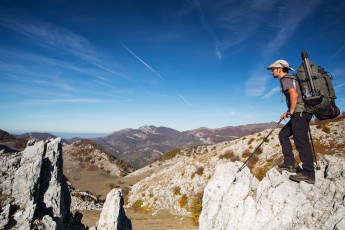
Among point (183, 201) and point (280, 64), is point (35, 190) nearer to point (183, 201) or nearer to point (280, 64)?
point (280, 64)

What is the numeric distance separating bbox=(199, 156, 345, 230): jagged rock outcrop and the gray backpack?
9.73 ft

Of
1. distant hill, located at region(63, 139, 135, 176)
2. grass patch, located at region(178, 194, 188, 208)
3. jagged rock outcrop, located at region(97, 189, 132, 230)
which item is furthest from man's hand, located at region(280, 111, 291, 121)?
distant hill, located at region(63, 139, 135, 176)

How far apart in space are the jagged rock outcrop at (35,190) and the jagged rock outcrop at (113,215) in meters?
3.58

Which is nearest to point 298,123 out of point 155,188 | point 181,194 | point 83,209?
point 181,194

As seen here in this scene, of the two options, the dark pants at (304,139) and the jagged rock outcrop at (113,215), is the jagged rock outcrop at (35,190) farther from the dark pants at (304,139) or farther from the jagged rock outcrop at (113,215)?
the dark pants at (304,139)

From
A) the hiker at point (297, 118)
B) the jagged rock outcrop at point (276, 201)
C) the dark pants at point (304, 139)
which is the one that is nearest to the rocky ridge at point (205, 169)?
the jagged rock outcrop at point (276, 201)

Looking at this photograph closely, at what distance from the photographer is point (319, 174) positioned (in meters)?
10.2

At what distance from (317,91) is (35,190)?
1376 centimetres

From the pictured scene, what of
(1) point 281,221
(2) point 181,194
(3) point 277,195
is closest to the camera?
(1) point 281,221

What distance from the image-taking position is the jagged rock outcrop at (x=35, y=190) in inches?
424

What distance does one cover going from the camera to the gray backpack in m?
8.63

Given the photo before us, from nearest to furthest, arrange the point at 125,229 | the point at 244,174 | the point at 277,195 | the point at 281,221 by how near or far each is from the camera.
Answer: the point at 281,221, the point at 277,195, the point at 244,174, the point at 125,229

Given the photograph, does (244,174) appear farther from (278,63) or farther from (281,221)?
(278,63)

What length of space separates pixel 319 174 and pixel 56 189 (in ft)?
43.4
